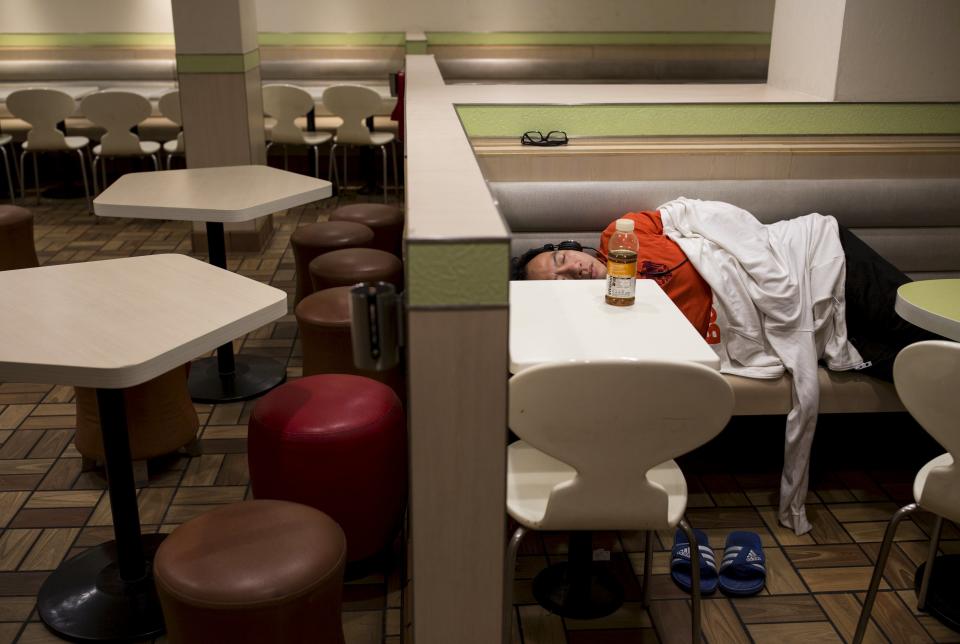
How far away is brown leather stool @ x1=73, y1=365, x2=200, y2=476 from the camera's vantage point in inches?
121

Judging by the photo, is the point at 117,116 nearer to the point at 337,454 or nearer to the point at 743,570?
the point at 337,454

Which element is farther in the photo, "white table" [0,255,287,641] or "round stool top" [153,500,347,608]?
"white table" [0,255,287,641]

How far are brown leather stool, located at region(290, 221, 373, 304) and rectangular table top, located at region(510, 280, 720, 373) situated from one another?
1.59 m

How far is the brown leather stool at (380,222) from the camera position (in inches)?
176

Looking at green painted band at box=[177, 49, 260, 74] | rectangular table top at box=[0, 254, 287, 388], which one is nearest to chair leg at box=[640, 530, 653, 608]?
rectangular table top at box=[0, 254, 287, 388]

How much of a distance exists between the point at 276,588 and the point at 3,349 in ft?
2.68

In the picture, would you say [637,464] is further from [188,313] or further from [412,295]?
[188,313]

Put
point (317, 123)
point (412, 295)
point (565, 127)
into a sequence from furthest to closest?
point (317, 123) < point (565, 127) < point (412, 295)

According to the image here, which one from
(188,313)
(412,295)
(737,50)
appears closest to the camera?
(412,295)

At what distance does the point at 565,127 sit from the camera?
144 inches

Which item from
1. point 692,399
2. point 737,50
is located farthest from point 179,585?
point 737,50

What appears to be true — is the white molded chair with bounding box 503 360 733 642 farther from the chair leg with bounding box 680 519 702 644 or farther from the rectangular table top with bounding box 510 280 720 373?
the rectangular table top with bounding box 510 280 720 373

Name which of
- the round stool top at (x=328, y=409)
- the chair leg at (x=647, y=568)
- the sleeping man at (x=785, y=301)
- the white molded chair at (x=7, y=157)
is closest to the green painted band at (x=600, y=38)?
the white molded chair at (x=7, y=157)

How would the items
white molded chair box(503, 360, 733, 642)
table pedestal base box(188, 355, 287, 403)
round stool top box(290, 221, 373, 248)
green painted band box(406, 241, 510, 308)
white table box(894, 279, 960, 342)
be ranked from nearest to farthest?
green painted band box(406, 241, 510, 308) < white molded chair box(503, 360, 733, 642) < white table box(894, 279, 960, 342) < table pedestal base box(188, 355, 287, 403) < round stool top box(290, 221, 373, 248)
